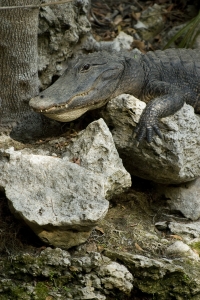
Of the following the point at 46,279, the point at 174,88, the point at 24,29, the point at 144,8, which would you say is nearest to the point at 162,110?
the point at 174,88

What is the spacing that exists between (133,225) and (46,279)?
994 millimetres

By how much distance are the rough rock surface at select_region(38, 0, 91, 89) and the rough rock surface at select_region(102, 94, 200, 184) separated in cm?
112

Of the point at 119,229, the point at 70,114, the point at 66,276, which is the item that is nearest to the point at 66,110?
the point at 70,114

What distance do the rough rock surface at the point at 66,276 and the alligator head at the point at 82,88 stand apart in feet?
3.86

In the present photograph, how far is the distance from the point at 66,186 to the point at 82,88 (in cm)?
100

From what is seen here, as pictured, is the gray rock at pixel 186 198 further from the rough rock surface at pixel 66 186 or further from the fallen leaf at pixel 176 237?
the rough rock surface at pixel 66 186

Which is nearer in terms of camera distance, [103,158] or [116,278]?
[116,278]

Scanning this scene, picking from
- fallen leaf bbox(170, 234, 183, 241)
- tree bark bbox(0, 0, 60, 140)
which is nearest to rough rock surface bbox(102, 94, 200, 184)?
fallen leaf bbox(170, 234, 183, 241)

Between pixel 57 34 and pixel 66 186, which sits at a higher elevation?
pixel 57 34

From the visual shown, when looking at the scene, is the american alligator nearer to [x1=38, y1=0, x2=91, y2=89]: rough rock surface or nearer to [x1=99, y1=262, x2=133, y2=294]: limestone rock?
[x1=38, y1=0, x2=91, y2=89]: rough rock surface

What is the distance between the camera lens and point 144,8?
7285 mm

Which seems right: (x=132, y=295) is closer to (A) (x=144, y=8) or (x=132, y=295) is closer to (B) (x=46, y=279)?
(B) (x=46, y=279)

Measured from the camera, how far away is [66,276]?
3666 millimetres

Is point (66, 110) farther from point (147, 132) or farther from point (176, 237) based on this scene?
point (176, 237)
